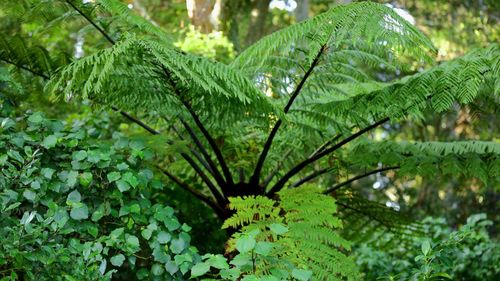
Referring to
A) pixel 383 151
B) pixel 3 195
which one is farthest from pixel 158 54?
pixel 383 151

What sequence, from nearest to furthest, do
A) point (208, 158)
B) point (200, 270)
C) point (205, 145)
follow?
point (200, 270) → point (208, 158) → point (205, 145)

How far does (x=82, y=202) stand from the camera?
2.74 meters

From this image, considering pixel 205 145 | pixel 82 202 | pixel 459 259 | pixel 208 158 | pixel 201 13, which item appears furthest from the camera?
pixel 201 13

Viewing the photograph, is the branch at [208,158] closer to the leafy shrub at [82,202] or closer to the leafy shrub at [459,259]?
the leafy shrub at [82,202]

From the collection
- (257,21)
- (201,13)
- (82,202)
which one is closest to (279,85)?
(82,202)

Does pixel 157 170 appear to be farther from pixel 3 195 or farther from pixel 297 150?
pixel 3 195

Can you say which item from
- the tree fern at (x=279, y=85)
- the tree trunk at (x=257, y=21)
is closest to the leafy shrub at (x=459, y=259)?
the tree fern at (x=279, y=85)

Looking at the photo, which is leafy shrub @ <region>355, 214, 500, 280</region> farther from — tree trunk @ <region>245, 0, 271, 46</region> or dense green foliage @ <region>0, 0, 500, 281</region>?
tree trunk @ <region>245, 0, 271, 46</region>

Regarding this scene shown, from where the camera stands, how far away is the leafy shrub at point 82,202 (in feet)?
7.80

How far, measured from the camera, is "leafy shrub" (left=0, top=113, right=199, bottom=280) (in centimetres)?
238

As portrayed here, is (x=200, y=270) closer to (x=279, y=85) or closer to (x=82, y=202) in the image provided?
(x=82, y=202)

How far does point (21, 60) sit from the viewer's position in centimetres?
352

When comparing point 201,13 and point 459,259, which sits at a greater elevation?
point 201,13

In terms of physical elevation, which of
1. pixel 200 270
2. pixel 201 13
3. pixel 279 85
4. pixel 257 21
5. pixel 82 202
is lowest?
pixel 82 202
